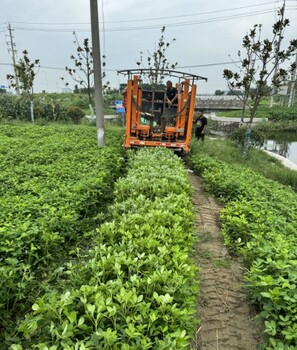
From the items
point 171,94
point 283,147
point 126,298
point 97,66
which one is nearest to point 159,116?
point 171,94

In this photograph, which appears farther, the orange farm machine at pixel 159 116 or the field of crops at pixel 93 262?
the orange farm machine at pixel 159 116

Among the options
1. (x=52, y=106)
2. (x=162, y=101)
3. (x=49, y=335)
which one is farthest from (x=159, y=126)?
(x=52, y=106)

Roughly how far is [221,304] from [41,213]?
227 cm

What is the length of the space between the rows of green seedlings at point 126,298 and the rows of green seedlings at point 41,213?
397 millimetres

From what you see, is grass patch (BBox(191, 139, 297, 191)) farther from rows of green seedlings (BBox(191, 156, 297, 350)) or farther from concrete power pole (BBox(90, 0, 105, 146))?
rows of green seedlings (BBox(191, 156, 297, 350))

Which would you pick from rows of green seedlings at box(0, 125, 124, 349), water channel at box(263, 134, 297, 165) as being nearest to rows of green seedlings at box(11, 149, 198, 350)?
rows of green seedlings at box(0, 125, 124, 349)

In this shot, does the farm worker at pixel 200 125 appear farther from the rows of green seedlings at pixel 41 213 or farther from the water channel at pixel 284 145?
the water channel at pixel 284 145

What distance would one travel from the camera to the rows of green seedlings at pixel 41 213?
281cm

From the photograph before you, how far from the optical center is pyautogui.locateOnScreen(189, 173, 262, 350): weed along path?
2.74 m

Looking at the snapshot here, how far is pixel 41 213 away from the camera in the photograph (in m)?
3.71

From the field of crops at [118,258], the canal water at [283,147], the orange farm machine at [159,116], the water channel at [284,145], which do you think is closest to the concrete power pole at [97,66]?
the orange farm machine at [159,116]

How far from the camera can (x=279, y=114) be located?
3544 cm

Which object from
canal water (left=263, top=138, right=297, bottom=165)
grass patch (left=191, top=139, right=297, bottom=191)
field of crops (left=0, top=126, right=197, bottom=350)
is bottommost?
canal water (left=263, top=138, right=297, bottom=165)

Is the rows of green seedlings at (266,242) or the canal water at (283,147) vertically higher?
the rows of green seedlings at (266,242)
